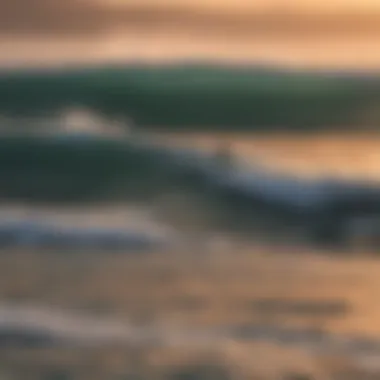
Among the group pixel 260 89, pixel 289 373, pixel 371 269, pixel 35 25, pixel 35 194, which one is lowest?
pixel 289 373

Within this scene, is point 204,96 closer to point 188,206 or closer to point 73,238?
point 188,206

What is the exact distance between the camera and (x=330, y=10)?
44.4 inches

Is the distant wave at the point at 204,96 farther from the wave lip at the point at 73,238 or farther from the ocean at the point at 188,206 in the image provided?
the wave lip at the point at 73,238

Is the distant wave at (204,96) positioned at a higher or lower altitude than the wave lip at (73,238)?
higher

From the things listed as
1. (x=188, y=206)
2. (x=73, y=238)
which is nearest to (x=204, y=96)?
(x=188, y=206)

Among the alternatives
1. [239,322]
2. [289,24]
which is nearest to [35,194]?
[239,322]

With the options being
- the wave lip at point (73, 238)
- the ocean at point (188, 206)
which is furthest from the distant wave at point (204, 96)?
the wave lip at point (73, 238)

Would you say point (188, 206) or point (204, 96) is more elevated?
point (204, 96)

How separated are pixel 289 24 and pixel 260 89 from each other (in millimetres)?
111

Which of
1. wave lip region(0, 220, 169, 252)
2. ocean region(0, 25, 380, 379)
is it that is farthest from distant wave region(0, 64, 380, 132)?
wave lip region(0, 220, 169, 252)

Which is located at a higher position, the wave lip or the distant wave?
the distant wave

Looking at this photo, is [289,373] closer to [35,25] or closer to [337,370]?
[337,370]

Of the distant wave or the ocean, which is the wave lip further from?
the distant wave

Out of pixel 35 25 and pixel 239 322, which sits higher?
pixel 35 25
